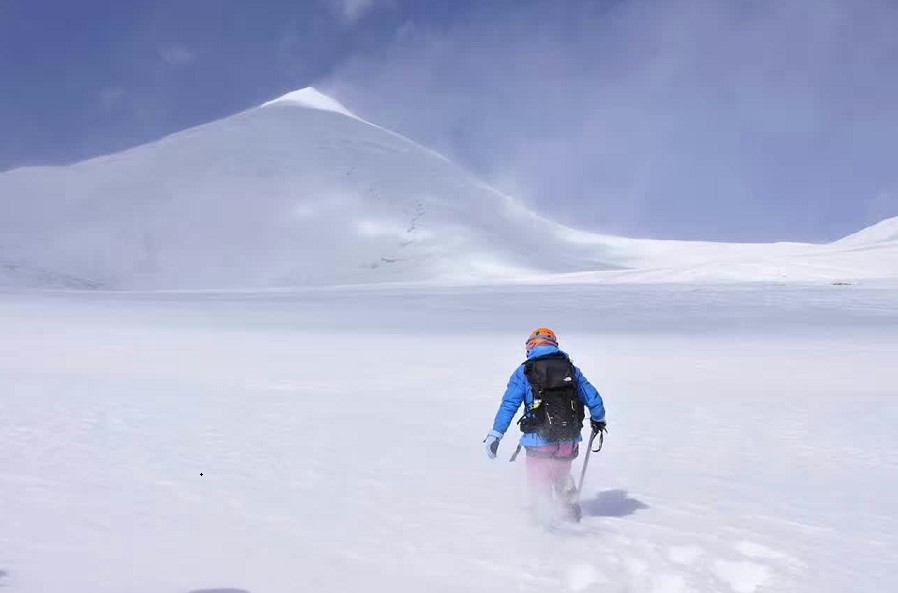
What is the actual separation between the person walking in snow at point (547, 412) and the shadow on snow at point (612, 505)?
24.9 inches

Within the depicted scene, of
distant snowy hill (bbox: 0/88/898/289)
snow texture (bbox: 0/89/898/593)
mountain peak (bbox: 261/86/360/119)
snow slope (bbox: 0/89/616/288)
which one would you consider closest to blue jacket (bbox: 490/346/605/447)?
snow texture (bbox: 0/89/898/593)

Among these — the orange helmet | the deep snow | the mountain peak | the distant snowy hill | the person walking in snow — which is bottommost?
the deep snow

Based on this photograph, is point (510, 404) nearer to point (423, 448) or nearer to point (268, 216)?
point (423, 448)

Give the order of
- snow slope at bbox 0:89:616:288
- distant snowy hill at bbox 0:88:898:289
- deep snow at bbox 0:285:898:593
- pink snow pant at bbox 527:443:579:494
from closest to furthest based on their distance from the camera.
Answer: deep snow at bbox 0:285:898:593
pink snow pant at bbox 527:443:579:494
distant snowy hill at bbox 0:88:898:289
snow slope at bbox 0:89:616:288

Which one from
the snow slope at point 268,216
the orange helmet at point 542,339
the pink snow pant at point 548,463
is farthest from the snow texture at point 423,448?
the snow slope at point 268,216

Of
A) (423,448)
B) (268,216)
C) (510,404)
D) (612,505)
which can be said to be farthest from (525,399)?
(268,216)

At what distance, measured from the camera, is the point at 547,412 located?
229 inches

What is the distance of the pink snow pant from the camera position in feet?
19.4

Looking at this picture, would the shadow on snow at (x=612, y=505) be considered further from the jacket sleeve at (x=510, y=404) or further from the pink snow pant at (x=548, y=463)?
the jacket sleeve at (x=510, y=404)

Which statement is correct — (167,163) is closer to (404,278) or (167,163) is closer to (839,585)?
(404,278)

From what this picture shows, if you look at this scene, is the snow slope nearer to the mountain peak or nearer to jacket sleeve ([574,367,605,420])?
the mountain peak

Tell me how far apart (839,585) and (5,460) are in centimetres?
692

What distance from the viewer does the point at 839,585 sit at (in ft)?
16.2

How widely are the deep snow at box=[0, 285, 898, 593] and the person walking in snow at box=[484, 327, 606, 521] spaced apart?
428 mm
